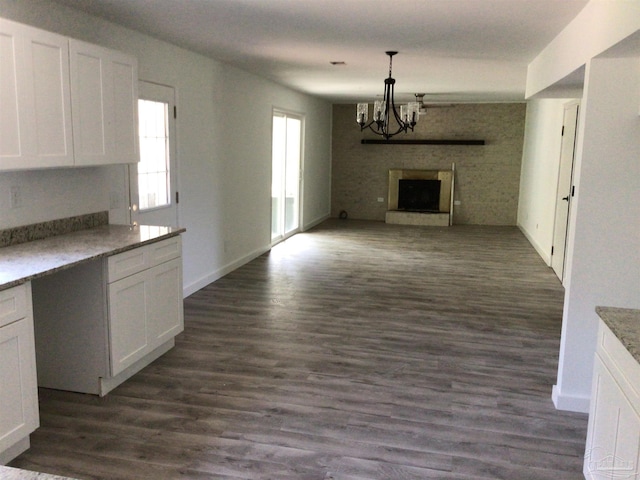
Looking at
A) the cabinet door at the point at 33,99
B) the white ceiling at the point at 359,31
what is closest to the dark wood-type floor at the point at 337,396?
the cabinet door at the point at 33,99

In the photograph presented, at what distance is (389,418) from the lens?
122 inches

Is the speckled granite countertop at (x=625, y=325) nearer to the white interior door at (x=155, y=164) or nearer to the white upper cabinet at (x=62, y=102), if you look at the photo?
the white upper cabinet at (x=62, y=102)

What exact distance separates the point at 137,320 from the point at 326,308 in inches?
83.3

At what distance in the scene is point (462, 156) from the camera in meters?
11.0

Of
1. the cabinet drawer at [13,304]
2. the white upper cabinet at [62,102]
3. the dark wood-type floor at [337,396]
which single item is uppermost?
the white upper cabinet at [62,102]

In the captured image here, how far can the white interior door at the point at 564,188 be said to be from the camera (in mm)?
6242

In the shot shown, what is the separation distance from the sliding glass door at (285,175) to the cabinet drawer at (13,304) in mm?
5717

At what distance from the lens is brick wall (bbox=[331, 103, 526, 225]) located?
1080cm

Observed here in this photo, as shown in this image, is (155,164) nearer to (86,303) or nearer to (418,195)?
(86,303)

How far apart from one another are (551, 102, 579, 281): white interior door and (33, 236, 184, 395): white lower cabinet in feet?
15.8

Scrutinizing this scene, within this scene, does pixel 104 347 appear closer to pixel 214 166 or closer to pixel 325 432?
pixel 325 432

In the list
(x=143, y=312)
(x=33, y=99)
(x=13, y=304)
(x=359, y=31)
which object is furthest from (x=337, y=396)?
(x=359, y=31)

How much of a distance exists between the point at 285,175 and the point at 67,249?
5.81 m

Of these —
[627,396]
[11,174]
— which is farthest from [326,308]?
[627,396]
